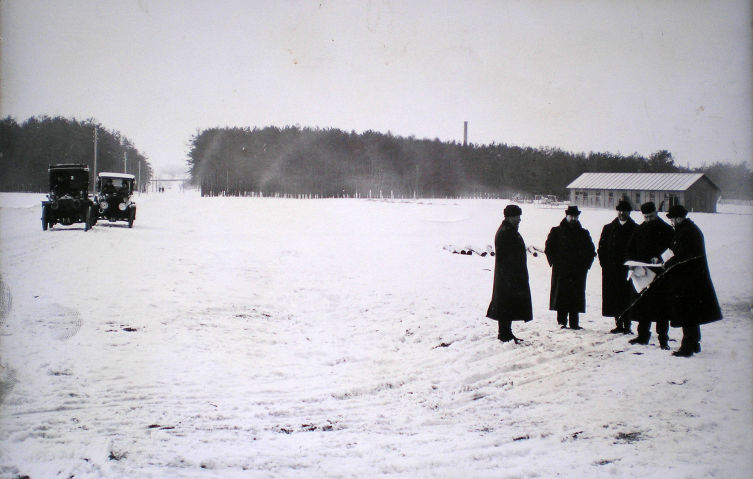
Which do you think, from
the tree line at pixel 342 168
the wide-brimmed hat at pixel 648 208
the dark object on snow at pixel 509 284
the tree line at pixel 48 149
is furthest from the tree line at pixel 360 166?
the dark object on snow at pixel 509 284

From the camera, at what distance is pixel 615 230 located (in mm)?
6750

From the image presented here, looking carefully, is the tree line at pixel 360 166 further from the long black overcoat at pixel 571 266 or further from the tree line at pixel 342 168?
the long black overcoat at pixel 571 266

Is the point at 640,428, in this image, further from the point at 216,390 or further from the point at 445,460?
the point at 216,390

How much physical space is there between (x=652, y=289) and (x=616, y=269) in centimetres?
98

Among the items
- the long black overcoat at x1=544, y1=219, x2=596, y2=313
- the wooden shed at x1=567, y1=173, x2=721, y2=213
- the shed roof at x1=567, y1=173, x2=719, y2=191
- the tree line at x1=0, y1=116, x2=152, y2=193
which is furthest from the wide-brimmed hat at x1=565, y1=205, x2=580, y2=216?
the tree line at x1=0, y1=116, x2=152, y2=193

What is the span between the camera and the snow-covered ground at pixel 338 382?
3.32 m

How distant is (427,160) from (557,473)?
1492 inches

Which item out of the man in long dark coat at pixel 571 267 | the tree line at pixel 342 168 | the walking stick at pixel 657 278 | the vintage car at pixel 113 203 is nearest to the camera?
the walking stick at pixel 657 278

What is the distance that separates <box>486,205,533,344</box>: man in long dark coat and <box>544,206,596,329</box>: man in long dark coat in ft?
2.79

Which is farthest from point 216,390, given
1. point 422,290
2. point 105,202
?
point 105,202

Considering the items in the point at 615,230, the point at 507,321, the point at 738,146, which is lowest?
the point at 507,321

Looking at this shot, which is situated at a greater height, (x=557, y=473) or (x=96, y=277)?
(x=96, y=277)

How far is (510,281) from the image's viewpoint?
6.29 m

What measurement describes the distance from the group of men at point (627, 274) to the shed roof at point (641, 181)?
44 cm
